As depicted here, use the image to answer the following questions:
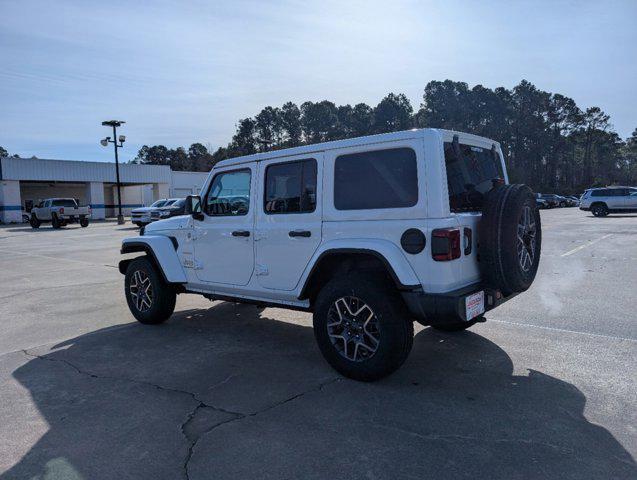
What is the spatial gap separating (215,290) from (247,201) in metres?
1.16

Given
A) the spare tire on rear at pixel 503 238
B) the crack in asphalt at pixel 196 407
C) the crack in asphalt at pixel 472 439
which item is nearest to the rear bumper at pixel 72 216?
the crack in asphalt at pixel 196 407

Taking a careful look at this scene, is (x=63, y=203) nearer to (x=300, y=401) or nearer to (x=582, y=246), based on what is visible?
(x=582, y=246)

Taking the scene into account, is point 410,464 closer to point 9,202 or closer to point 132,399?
point 132,399

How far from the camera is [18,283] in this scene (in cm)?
960

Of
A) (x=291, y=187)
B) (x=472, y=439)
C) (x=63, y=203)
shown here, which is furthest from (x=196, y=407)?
(x=63, y=203)

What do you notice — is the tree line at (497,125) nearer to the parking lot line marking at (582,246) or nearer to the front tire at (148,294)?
the parking lot line marking at (582,246)

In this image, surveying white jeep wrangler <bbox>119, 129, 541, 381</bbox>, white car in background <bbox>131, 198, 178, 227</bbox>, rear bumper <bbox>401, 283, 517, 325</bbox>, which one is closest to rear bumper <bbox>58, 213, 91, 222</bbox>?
white car in background <bbox>131, 198, 178, 227</bbox>

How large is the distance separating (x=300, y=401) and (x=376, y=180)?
6.41 feet

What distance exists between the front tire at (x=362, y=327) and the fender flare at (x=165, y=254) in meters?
2.33

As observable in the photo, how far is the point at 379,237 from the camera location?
4012 millimetres

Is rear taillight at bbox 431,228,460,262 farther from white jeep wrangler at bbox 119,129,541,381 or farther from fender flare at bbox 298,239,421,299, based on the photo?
fender flare at bbox 298,239,421,299

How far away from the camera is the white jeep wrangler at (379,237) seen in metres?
3.81

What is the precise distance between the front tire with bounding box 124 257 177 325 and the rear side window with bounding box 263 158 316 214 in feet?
6.73

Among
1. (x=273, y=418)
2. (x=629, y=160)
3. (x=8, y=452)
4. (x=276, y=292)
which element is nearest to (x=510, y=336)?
(x=276, y=292)
